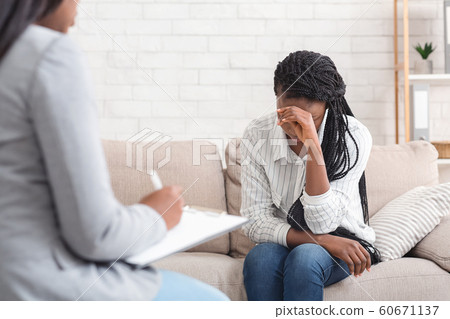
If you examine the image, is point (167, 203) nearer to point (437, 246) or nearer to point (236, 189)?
point (236, 189)

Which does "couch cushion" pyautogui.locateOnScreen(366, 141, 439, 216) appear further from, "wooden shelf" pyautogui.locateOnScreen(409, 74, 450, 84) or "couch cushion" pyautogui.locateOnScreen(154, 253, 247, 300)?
"couch cushion" pyautogui.locateOnScreen(154, 253, 247, 300)

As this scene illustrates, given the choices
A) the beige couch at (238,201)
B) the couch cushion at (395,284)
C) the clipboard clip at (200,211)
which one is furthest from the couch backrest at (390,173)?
the clipboard clip at (200,211)

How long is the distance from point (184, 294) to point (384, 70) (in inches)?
33.0

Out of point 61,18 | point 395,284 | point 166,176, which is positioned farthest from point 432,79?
point 61,18

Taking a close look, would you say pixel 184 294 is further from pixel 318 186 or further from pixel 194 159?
pixel 318 186

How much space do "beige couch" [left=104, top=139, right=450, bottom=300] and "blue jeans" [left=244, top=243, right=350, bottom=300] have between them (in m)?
0.06

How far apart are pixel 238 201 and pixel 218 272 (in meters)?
0.21

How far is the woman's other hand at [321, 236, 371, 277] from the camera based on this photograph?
3.50ft

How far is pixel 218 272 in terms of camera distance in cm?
115

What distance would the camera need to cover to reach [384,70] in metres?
1.20

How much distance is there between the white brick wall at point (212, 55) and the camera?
815 mm

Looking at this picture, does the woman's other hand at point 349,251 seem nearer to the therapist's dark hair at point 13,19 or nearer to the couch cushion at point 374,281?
the couch cushion at point 374,281

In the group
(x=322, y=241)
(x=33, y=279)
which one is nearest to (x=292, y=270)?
(x=322, y=241)

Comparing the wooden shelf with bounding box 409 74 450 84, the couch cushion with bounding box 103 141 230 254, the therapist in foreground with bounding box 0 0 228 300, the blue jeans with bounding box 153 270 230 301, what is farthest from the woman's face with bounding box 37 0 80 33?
the wooden shelf with bounding box 409 74 450 84
